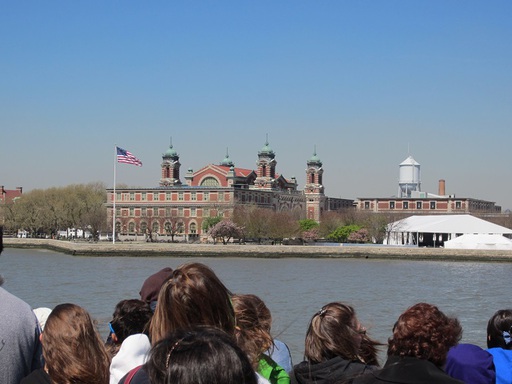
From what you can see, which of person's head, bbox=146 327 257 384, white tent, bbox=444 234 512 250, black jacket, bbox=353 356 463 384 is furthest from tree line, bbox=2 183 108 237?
person's head, bbox=146 327 257 384

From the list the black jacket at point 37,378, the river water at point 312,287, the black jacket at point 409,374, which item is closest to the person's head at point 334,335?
the black jacket at point 409,374

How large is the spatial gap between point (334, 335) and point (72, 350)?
134cm

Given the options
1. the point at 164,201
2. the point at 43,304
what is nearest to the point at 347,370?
the point at 43,304

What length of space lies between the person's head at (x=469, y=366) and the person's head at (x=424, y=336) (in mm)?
847

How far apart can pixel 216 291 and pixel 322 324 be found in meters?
1.09

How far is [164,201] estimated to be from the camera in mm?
86000

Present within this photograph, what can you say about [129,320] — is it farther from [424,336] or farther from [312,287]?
[312,287]

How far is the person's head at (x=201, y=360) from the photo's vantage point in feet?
7.11

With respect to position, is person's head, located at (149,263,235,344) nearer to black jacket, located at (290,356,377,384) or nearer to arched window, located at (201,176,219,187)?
black jacket, located at (290,356,377,384)

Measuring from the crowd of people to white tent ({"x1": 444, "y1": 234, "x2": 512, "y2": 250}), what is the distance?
5397 cm

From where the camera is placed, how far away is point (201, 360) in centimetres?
217

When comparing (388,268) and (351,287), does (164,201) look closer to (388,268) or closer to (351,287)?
(388,268)

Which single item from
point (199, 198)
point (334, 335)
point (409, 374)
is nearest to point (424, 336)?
point (409, 374)

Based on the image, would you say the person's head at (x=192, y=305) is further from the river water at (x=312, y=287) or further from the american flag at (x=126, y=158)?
the american flag at (x=126, y=158)
